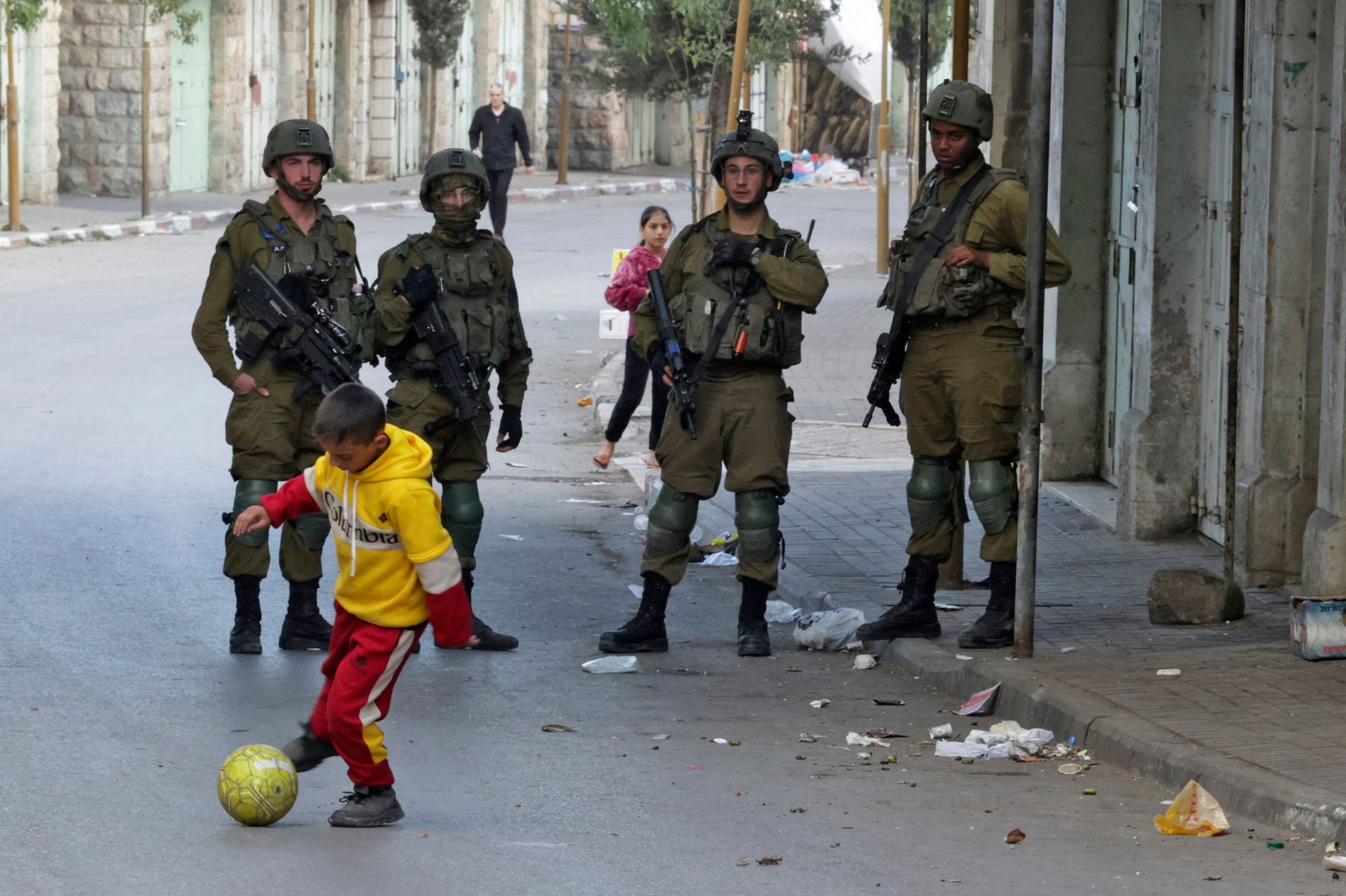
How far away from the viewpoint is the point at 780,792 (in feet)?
19.6

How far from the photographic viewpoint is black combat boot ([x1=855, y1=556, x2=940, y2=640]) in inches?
313

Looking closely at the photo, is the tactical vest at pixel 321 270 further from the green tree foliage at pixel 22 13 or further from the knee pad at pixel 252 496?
the green tree foliage at pixel 22 13

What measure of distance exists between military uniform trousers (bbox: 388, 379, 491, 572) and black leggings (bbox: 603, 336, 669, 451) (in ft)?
9.11

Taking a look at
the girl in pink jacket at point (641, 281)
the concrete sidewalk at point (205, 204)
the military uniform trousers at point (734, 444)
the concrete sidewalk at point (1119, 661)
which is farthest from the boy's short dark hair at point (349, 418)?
the concrete sidewalk at point (205, 204)

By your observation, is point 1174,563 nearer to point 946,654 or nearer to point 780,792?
point 946,654

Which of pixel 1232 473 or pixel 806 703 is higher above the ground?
pixel 1232 473

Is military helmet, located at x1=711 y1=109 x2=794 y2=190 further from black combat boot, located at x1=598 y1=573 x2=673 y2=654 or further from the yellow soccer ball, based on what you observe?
the yellow soccer ball

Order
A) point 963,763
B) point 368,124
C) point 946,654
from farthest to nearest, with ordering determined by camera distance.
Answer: point 368,124
point 946,654
point 963,763

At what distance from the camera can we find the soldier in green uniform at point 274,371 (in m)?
7.73

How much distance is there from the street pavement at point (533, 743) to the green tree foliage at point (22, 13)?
13174 millimetres

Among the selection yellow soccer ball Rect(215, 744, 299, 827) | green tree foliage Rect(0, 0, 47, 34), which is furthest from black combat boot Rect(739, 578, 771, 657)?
green tree foliage Rect(0, 0, 47, 34)

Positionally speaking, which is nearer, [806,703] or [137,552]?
[806,703]

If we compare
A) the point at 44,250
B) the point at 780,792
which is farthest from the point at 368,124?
the point at 780,792

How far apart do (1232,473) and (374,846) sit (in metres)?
4.20
